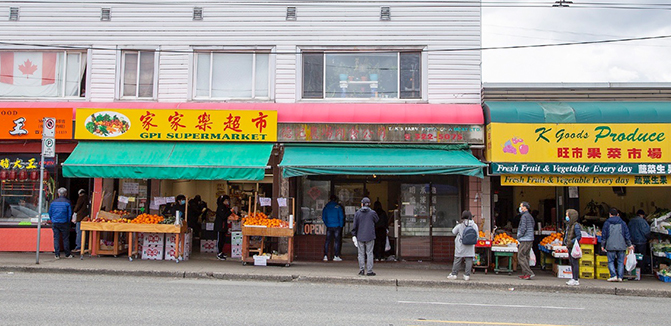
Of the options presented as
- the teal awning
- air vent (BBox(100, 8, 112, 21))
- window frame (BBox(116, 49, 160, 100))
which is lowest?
the teal awning

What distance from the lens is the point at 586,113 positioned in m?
12.8

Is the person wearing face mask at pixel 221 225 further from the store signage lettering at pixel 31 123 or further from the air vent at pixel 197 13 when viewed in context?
the air vent at pixel 197 13

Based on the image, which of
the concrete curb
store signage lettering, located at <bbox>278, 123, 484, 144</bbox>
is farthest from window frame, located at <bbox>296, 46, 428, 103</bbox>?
the concrete curb

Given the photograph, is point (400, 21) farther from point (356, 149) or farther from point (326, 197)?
point (326, 197)

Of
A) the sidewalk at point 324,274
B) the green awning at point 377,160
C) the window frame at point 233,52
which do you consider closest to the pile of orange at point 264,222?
the sidewalk at point 324,274

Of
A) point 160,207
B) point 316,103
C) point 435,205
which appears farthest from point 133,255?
point 435,205

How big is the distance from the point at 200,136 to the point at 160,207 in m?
2.72

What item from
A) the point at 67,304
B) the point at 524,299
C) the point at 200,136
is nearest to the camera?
the point at 67,304

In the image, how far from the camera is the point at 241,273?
38.1 feet

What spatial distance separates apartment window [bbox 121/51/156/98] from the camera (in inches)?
573

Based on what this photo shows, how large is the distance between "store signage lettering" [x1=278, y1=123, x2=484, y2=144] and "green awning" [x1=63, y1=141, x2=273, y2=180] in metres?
0.77

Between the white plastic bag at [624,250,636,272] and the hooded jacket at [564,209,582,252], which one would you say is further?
the white plastic bag at [624,250,636,272]

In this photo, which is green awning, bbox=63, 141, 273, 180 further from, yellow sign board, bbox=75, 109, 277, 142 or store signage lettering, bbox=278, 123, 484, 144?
store signage lettering, bbox=278, 123, 484, 144

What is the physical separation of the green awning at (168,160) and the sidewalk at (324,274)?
2.13 metres
